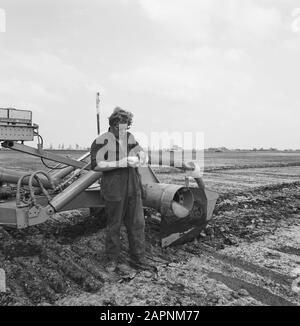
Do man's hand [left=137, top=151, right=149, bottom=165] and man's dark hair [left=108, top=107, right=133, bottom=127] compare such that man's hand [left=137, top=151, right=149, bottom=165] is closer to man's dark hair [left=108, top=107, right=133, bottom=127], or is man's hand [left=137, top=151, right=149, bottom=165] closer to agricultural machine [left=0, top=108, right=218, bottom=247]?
man's dark hair [left=108, top=107, right=133, bottom=127]

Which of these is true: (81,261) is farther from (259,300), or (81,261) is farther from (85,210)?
(85,210)

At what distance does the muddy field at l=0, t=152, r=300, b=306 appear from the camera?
10.9 ft

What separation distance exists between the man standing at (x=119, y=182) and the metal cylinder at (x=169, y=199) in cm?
43

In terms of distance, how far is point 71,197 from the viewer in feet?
13.4

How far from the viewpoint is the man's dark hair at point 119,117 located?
156 inches

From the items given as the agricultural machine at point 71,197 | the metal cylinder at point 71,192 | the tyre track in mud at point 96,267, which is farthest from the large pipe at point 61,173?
the metal cylinder at point 71,192

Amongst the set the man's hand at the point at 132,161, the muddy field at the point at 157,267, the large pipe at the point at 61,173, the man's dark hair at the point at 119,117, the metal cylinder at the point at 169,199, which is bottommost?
the muddy field at the point at 157,267

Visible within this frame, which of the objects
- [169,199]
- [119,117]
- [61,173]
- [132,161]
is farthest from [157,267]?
[61,173]

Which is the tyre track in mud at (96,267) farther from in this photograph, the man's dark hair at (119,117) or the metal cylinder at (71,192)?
the man's dark hair at (119,117)

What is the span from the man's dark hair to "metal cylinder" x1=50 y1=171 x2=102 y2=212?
25.2 inches

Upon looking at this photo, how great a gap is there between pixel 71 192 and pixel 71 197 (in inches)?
2.2

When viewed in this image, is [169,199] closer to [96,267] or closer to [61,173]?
[96,267]

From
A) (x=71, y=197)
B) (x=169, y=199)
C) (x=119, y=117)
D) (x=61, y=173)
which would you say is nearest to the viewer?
(x=119, y=117)

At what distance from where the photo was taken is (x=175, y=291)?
11.2 feet
